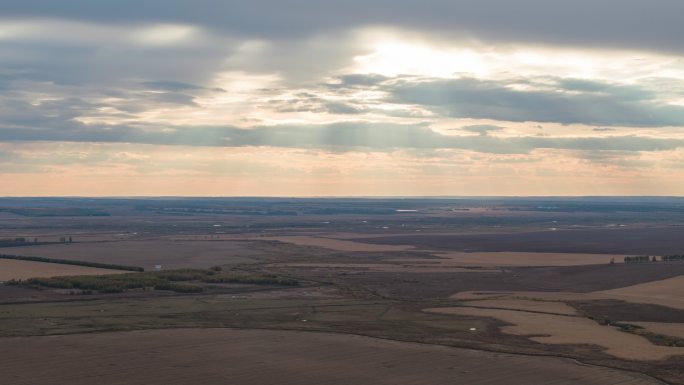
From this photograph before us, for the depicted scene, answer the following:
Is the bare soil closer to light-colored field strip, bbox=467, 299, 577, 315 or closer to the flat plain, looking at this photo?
the flat plain

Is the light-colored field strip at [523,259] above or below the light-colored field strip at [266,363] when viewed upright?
above

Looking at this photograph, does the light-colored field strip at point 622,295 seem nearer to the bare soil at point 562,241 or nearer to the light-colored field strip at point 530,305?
the light-colored field strip at point 530,305

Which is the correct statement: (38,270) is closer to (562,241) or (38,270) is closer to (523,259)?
(523,259)

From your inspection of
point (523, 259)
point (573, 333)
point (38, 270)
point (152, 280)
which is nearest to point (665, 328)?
point (573, 333)

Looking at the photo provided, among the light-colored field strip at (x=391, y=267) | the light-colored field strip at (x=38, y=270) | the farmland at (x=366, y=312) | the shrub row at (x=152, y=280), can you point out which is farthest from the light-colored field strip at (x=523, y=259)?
the light-colored field strip at (x=38, y=270)

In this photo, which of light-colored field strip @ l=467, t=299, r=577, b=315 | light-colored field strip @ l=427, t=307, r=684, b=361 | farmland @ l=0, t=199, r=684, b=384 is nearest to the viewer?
farmland @ l=0, t=199, r=684, b=384

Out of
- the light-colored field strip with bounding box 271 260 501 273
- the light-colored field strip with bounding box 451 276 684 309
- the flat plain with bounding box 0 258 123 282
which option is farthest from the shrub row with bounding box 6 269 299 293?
the light-colored field strip with bounding box 451 276 684 309
